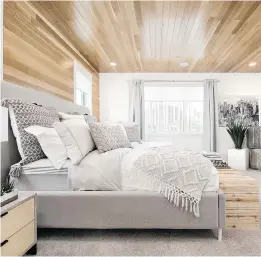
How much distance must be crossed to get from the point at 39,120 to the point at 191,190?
4.91 feet

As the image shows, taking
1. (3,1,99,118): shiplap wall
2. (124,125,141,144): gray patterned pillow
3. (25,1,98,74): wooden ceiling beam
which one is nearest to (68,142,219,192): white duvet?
(3,1,99,118): shiplap wall

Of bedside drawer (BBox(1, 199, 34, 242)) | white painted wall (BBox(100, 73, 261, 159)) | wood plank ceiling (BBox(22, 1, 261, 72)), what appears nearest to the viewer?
bedside drawer (BBox(1, 199, 34, 242))

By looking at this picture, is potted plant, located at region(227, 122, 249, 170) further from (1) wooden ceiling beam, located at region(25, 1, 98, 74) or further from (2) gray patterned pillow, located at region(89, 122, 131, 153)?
(2) gray patterned pillow, located at region(89, 122, 131, 153)

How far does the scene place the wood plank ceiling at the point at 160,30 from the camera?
320 cm

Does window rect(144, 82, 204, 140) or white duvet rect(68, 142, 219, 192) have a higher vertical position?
window rect(144, 82, 204, 140)

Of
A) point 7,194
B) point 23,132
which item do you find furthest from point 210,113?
point 7,194

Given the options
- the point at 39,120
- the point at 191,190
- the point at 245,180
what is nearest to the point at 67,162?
the point at 39,120

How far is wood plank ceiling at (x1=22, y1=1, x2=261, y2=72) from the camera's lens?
3.20m

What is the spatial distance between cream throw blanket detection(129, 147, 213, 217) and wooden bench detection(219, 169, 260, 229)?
0.96 feet

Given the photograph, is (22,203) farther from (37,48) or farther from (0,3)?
(37,48)

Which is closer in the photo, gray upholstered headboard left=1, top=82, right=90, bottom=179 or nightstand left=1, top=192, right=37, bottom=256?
nightstand left=1, top=192, right=37, bottom=256

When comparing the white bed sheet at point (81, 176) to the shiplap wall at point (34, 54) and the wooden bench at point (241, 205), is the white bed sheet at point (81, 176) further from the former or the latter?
the shiplap wall at point (34, 54)

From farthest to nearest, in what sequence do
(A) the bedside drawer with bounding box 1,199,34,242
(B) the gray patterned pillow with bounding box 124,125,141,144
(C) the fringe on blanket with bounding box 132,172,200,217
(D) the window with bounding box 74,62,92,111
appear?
(D) the window with bounding box 74,62,92,111 < (B) the gray patterned pillow with bounding box 124,125,141,144 < (C) the fringe on blanket with bounding box 132,172,200,217 < (A) the bedside drawer with bounding box 1,199,34,242

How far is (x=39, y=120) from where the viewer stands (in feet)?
8.80
